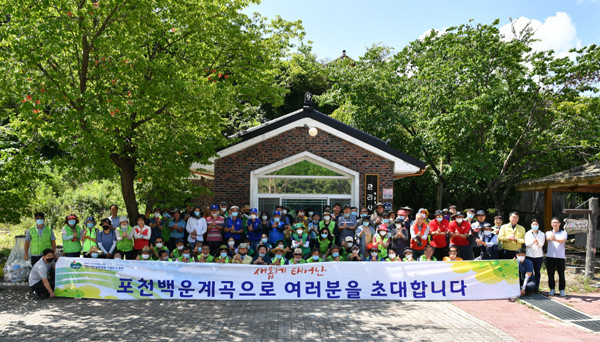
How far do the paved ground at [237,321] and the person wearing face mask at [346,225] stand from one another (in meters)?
2.52

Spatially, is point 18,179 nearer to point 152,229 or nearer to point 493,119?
point 152,229

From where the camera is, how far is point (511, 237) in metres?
10.3

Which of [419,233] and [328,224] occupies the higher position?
[328,224]

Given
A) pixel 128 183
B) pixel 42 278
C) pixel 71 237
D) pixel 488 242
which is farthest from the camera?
pixel 128 183

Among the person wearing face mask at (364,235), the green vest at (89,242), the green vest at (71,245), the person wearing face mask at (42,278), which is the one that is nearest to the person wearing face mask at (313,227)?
the person wearing face mask at (364,235)

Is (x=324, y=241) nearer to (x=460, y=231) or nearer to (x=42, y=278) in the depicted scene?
(x=460, y=231)

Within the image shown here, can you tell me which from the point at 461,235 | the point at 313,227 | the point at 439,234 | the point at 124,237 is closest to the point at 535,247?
the point at 461,235

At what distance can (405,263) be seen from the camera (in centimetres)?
966

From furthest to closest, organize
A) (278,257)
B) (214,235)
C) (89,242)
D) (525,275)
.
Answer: (214,235) → (89,242) → (278,257) → (525,275)

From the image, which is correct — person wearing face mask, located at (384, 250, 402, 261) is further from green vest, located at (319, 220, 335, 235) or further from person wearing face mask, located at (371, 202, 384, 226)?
green vest, located at (319, 220, 335, 235)

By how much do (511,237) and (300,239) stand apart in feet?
15.8

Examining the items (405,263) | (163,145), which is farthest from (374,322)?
(163,145)

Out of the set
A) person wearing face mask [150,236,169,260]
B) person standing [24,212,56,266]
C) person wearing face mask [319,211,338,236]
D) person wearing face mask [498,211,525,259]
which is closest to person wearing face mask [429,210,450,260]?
person wearing face mask [498,211,525,259]

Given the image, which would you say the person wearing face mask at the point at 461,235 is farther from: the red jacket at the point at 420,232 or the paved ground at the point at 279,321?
the paved ground at the point at 279,321
